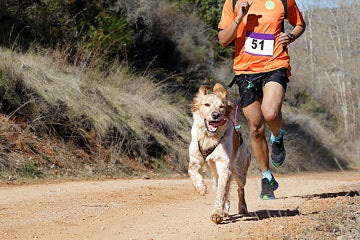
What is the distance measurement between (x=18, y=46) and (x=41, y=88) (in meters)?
2.25

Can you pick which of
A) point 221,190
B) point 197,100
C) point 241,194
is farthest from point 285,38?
point 221,190

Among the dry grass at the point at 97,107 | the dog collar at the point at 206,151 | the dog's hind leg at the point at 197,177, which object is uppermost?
the dog collar at the point at 206,151

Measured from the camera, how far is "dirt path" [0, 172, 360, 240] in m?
5.32

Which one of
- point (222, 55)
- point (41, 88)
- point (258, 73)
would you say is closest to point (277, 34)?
point (258, 73)

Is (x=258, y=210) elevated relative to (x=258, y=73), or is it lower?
lower

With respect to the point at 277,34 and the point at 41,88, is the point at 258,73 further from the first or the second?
the point at 41,88

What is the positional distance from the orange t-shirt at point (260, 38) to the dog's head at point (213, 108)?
813 millimetres

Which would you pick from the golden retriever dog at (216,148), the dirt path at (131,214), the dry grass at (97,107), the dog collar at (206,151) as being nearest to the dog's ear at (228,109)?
the golden retriever dog at (216,148)

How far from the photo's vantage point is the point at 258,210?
23.6ft

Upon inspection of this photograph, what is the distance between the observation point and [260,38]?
24.2 feet

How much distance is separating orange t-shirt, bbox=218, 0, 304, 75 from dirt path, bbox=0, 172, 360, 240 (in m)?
1.72

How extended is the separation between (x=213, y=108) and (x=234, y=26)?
127 cm

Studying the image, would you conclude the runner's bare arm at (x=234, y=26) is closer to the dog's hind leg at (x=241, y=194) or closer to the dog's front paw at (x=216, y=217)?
the dog's hind leg at (x=241, y=194)

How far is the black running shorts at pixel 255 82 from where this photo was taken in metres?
7.34
